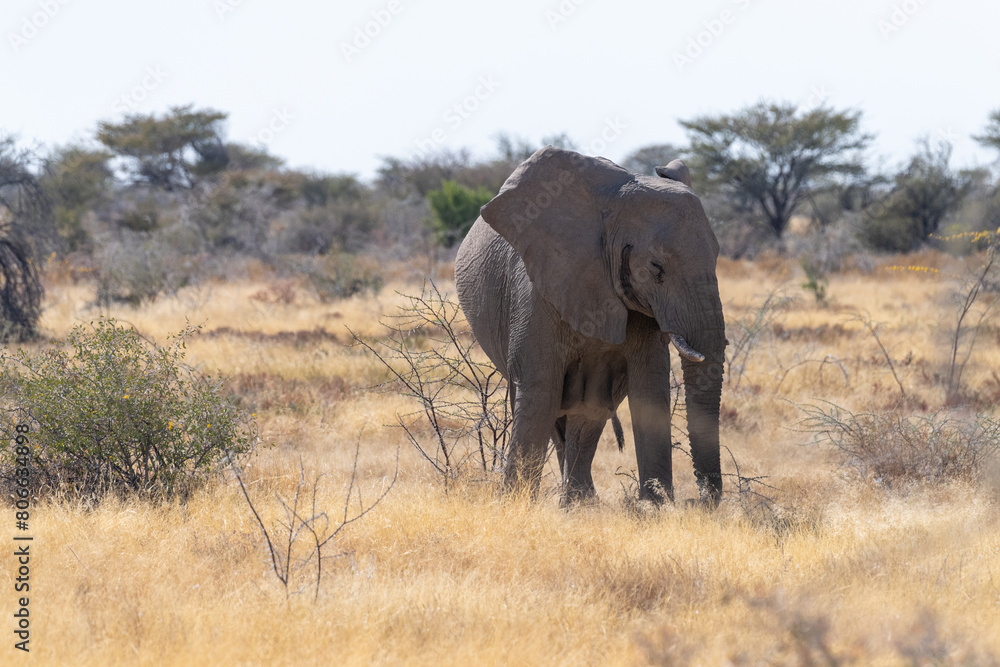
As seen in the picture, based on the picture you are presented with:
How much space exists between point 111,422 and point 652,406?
3.30m

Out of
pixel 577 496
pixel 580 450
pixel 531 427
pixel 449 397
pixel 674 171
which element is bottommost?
pixel 577 496

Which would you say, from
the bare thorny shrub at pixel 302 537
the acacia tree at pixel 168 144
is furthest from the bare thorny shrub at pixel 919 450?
the acacia tree at pixel 168 144

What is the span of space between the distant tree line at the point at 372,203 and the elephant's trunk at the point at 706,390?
14.0 m

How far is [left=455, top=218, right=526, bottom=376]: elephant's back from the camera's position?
19.7 ft

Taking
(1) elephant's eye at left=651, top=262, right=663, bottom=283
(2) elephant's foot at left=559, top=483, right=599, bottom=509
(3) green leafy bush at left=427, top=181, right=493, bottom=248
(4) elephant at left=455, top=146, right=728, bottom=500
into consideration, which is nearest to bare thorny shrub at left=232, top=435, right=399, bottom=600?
(4) elephant at left=455, top=146, right=728, bottom=500

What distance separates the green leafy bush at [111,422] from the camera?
5.84m

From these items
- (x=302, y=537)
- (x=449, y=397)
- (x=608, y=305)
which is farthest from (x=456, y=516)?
(x=449, y=397)

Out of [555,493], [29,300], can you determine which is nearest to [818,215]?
[29,300]

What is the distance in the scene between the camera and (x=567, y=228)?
17.3 ft

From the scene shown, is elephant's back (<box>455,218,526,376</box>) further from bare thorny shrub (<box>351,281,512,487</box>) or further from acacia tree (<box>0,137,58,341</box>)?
acacia tree (<box>0,137,58,341</box>)

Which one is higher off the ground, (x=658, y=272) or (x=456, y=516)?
(x=658, y=272)

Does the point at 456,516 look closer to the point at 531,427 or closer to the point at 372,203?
the point at 531,427

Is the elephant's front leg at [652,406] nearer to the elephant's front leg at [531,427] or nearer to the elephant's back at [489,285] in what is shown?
the elephant's front leg at [531,427]

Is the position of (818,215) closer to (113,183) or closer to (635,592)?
(113,183)
